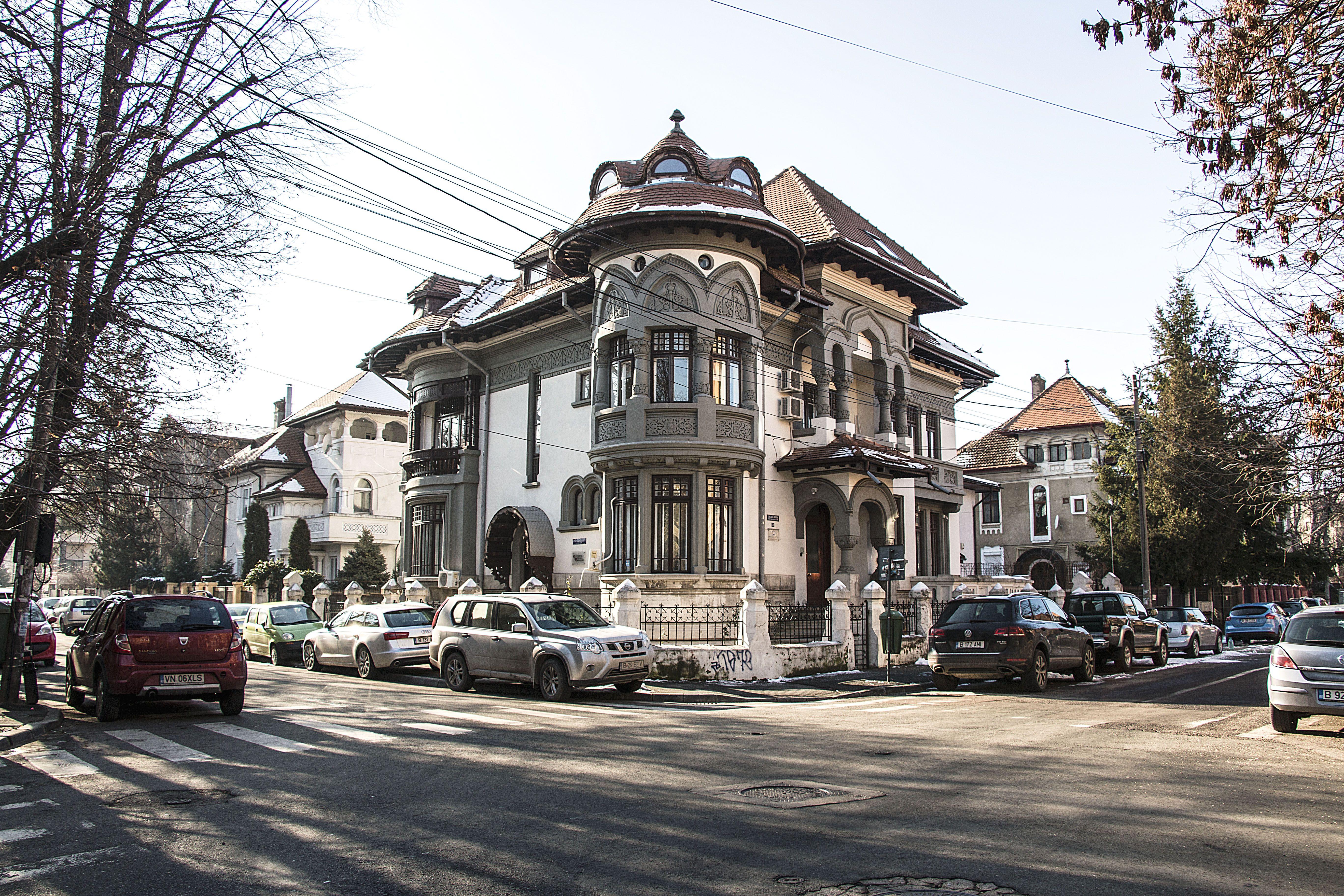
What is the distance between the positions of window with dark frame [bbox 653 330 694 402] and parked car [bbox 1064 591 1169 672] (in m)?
10.1

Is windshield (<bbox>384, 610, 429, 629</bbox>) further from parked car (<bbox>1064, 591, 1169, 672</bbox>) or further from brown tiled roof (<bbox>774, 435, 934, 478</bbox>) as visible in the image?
parked car (<bbox>1064, 591, 1169, 672</bbox>)

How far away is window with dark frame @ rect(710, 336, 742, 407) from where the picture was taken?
23.0 metres

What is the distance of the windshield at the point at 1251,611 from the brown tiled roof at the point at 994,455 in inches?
650

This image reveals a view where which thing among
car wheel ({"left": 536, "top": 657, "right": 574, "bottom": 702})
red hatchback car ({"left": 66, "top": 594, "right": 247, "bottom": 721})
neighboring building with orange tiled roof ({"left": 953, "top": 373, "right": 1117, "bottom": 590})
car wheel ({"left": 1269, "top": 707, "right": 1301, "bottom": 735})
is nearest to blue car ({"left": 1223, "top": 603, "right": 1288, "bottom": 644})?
neighboring building with orange tiled roof ({"left": 953, "top": 373, "right": 1117, "bottom": 590})

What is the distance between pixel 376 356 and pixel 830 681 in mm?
20293

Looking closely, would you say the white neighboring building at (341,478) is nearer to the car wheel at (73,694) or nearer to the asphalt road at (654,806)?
the car wheel at (73,694)

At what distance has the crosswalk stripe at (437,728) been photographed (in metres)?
11.2

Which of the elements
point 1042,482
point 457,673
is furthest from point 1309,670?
point 1042,482

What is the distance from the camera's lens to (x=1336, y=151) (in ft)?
28.6

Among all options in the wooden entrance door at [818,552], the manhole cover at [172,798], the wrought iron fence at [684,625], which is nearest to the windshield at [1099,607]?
the wooden entrance door at [818,552]

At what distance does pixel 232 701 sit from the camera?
13.1 metres

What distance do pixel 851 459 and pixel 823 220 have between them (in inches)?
297

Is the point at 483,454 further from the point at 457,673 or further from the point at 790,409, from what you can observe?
the point at 457,673

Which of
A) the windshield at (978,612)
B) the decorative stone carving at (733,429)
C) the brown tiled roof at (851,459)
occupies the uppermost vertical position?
the decorative stone carving at (733,429)
